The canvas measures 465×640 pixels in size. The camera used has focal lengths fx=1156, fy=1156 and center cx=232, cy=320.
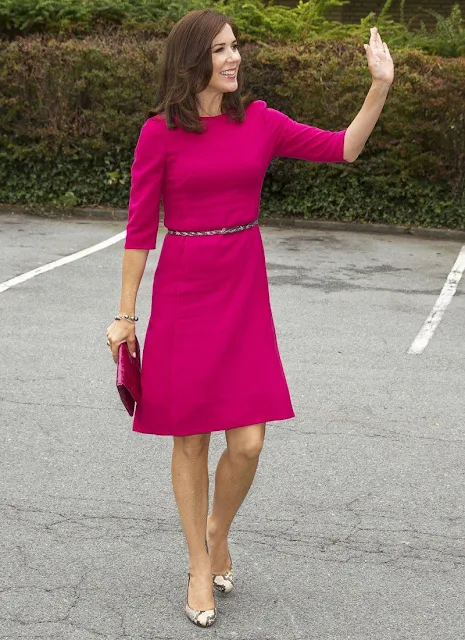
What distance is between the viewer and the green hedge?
1254cm

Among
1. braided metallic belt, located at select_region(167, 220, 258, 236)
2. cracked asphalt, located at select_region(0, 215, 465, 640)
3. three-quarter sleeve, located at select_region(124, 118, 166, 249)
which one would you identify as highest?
three-quarter sleeve, located at select_region(124, 118, 166, 249)

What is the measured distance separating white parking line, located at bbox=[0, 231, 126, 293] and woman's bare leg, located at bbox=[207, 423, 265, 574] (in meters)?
5.38

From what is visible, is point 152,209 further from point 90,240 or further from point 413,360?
point 90,240

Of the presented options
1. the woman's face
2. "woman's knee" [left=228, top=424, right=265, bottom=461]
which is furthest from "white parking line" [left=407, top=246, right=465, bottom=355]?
the woman's face

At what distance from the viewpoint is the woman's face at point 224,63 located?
3.61m

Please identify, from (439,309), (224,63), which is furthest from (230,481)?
(439,309)

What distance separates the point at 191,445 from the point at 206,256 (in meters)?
0.63

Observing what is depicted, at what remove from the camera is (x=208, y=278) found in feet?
12.2

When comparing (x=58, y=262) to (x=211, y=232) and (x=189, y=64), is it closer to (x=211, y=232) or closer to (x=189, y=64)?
(x=211, y=232)

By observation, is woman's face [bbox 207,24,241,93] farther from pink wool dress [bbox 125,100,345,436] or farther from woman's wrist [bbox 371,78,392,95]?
woman's wrist [bbox 371,78,392,95]

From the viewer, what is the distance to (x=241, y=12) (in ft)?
46.7

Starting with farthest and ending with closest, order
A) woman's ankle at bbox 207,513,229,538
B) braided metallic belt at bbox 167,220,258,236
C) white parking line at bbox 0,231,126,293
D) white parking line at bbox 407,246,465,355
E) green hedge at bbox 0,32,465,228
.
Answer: green hedge at bbox 0,32,465,228 < white parking line at bbox 0,231,126,293 < white parking line at bbox 407,246,465,355 < woman's ankle at bbox 207,513,229,538 < braided metallic belt at bbox 167,220,258,236

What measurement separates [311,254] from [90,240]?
226cm

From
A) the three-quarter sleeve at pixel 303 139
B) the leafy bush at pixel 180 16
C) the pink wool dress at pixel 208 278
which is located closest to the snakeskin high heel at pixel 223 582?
the pink wool dress at pixel 208 278
